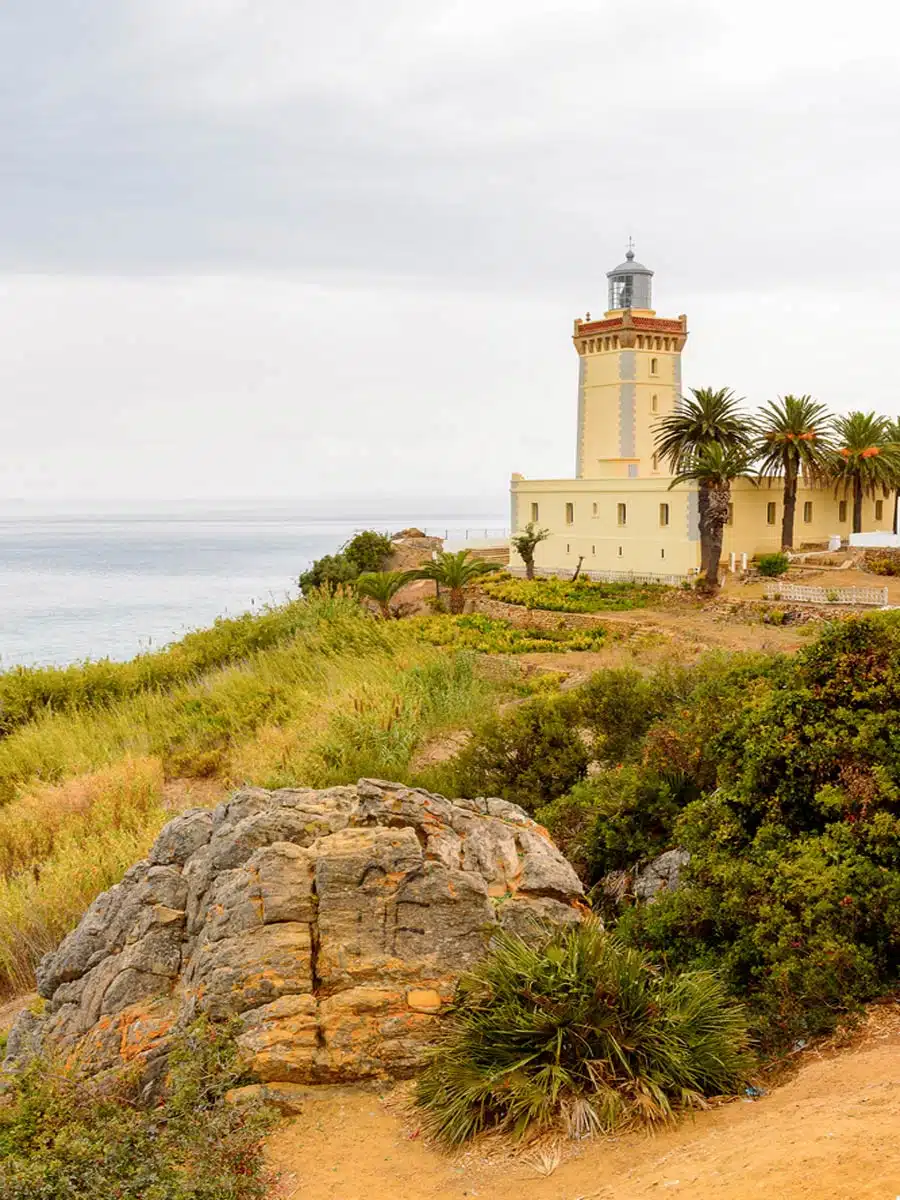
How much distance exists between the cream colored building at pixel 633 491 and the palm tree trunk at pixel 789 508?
951mm

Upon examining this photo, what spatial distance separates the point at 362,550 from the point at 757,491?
53.1 feet

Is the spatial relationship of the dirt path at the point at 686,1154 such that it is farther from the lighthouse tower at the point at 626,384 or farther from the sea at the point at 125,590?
the lighthouse tower at the point at 626,384

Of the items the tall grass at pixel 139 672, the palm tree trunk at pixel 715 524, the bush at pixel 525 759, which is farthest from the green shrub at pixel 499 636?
the bush at pixel 525 759

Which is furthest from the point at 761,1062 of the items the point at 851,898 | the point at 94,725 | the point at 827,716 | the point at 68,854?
the point at 94,725

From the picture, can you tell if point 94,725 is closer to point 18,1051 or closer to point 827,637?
point 18,1051

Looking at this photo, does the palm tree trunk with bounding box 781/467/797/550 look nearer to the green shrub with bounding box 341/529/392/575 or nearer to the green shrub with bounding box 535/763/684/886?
the green shrub with bounding box 341/529/392/575

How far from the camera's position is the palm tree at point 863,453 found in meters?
39.0

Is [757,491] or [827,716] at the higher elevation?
[757,491]

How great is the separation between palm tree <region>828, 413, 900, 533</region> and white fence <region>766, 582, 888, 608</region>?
26.8 ft

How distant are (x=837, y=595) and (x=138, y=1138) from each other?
28.0 meters

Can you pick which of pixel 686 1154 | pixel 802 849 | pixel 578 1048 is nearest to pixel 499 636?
pixel 802 849

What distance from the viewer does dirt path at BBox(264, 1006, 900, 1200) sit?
454 centimetres

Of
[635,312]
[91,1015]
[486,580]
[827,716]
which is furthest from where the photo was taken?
[635,312]

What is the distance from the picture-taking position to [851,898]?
6621mm
